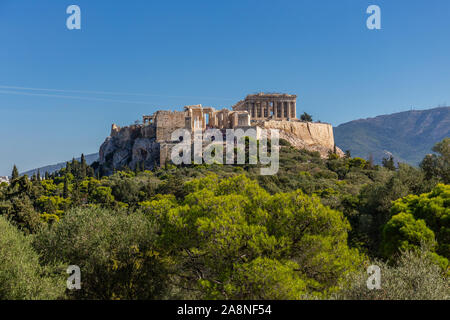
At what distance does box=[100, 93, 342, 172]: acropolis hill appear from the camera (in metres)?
69.9

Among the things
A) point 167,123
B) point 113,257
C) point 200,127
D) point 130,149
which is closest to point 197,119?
point 200,127

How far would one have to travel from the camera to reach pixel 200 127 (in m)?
71.0

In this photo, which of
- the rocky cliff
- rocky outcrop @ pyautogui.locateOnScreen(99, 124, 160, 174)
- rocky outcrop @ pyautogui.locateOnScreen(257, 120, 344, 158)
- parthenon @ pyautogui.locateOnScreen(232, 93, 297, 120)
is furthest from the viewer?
parthenon @ pyautogui.locateOnScreen(232, 93, 297, 120)

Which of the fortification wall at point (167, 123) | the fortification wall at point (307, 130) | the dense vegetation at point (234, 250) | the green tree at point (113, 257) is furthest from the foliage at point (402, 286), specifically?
the fortification wall at point (307, 130)

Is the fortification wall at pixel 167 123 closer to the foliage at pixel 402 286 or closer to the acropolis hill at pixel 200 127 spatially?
the acropolis hill at pixel 200 127

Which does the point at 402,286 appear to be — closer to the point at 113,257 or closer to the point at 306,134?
Result: the point at 113,257

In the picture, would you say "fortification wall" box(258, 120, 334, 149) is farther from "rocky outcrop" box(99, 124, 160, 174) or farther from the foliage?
the foliage

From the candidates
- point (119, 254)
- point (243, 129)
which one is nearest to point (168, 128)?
point (243, 129)

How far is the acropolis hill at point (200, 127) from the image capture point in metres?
69.9

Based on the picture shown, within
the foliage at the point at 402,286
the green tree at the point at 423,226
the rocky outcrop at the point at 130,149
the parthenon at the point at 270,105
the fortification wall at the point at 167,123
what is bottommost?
the foliage at the point at 402,286

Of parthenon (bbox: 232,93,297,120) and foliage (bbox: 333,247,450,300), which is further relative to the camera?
parthenon (bbox: 232,93,297,120)

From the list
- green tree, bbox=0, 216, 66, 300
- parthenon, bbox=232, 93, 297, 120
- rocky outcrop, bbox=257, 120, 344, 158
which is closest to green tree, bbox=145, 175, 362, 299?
green tree, bbox=0, 216, 66, 300

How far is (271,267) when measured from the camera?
45.8 feet
